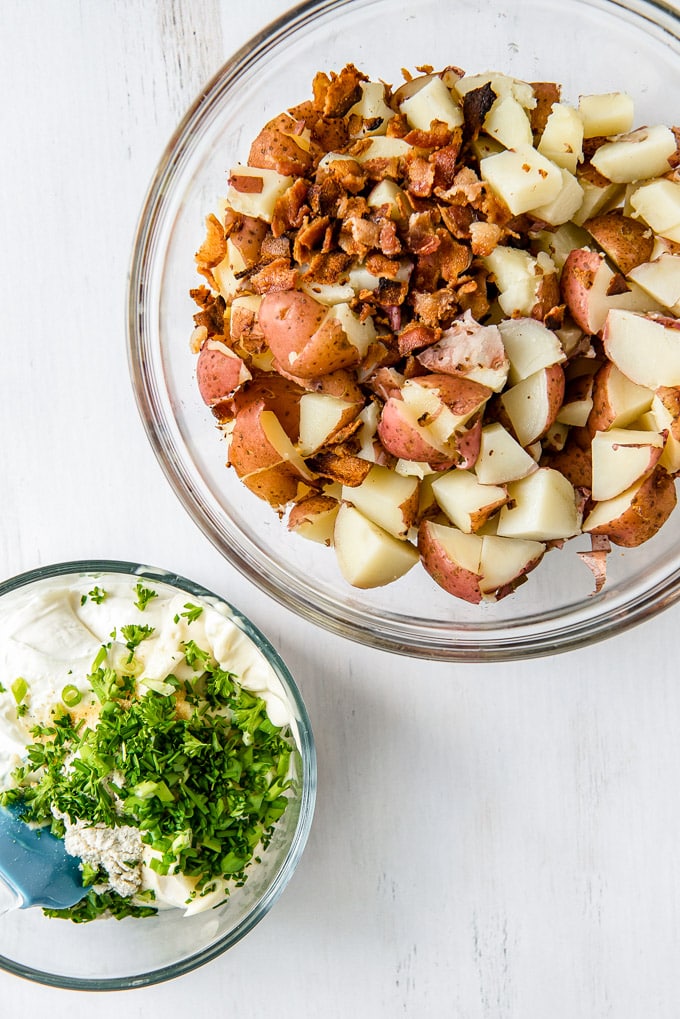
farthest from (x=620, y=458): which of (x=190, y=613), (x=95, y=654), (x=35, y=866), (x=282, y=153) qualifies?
(x=35, y=866)

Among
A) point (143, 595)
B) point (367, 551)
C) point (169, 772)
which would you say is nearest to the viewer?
point (367, 551)

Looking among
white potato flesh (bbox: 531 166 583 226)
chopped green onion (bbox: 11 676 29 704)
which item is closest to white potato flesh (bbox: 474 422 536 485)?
white potato flesh (bbox: 531 166 583 226)

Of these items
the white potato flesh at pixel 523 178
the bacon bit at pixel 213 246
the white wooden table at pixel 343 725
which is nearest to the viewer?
the white potato flesh at pixel 523 178

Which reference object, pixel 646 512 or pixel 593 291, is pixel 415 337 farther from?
pixel 646 512

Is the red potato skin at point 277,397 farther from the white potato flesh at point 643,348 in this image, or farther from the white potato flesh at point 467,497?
the white potato flesh at point 643,348

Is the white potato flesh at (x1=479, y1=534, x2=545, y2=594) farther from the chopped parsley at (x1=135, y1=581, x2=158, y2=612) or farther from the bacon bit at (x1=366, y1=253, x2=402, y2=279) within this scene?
the chopped parsley at (x1=135, y1=581, x2=158, y2=612)

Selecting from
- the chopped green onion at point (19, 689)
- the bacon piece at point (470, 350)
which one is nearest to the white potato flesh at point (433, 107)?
the bacon piece at point (470, 350)

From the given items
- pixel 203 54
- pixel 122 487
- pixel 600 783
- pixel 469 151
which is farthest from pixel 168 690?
pixel 203 54
